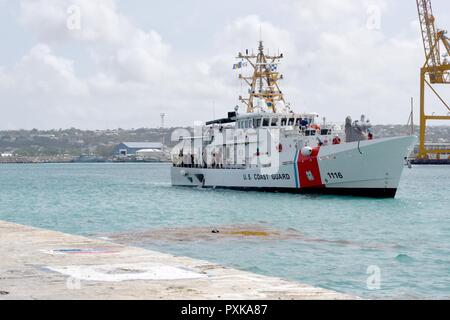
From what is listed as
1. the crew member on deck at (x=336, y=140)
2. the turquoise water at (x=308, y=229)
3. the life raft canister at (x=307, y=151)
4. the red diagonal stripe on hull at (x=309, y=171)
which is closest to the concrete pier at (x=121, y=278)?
the turquoise water at (x=308, y=229)

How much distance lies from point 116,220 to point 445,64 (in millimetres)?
81013

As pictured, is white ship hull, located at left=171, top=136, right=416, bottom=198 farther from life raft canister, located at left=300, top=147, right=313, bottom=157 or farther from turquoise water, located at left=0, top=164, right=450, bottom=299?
turquoise water, located at left=0, top=164, right=450, bottom=299

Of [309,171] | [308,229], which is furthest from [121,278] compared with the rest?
[309,171]

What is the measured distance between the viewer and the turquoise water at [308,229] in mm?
18391

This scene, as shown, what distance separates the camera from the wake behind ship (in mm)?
46594

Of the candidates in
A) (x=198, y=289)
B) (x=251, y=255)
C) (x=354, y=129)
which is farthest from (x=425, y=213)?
(x=198, y=289)

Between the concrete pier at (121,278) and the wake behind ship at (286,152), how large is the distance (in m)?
32.5

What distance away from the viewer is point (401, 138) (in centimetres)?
4634

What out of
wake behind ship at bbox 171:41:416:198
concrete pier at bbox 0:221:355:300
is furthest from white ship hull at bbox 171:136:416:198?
concrete pier at bbox 0:221:355:300

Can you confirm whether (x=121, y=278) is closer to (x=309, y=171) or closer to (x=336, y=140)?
(x=336, y=140)

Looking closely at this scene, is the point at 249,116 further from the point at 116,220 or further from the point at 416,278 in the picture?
the point at 416,278

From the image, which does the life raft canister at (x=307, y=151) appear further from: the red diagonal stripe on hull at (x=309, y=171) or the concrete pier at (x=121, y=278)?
the concrete pier at (x=121, y=278)
